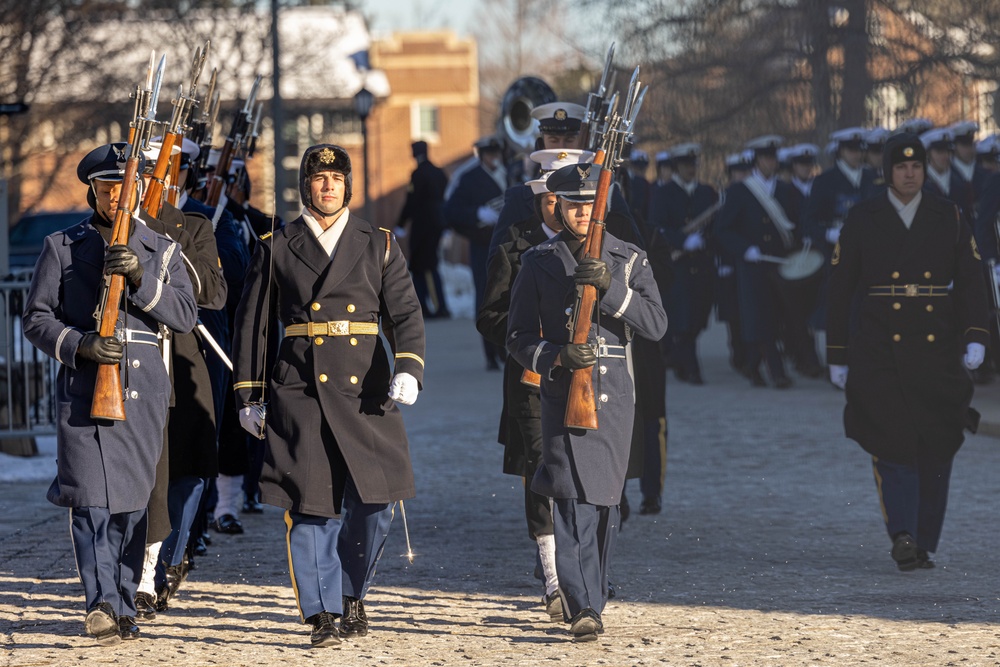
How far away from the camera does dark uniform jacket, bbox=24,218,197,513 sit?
6.58m

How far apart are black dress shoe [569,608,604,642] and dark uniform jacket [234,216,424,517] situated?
743 mm

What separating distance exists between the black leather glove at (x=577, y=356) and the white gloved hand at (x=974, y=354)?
90.4 inches

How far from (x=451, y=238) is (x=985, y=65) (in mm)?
36549

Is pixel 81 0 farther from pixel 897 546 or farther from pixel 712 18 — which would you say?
pixel 897 546

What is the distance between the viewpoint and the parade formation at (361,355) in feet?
21.7

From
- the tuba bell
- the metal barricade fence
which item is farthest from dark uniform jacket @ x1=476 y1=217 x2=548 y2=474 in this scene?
the tuba bell

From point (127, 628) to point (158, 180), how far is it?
168 centimetres

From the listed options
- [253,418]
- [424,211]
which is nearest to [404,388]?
[253,418]

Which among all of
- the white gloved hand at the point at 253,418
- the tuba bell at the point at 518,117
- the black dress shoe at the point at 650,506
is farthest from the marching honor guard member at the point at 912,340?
the tuba bell at the point at 518,117

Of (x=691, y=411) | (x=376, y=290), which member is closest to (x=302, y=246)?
(x=376, y=290)

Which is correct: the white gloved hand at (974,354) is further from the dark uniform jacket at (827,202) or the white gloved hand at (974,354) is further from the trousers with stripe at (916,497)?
the dark uniform jacket at (827,202)

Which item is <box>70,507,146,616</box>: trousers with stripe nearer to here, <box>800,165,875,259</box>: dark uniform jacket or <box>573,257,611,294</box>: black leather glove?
<box>573,257,611,294</box>: black leather glove

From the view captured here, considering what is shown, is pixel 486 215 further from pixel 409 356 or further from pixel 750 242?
pixel 409 356

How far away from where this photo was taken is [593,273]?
6.47m
